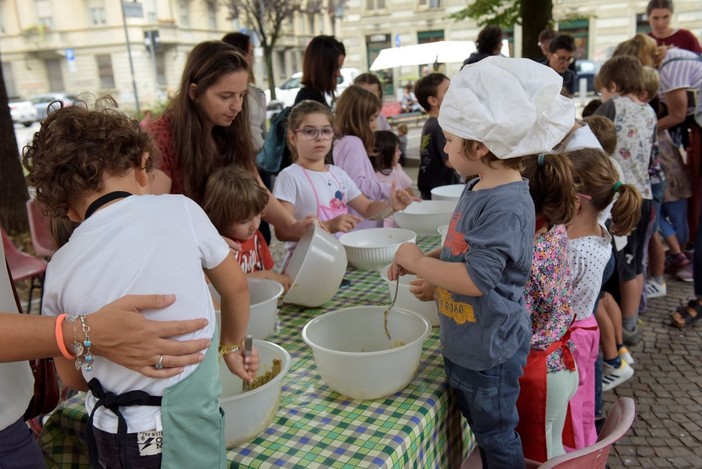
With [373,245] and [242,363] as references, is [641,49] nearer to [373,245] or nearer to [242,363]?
[373,245]

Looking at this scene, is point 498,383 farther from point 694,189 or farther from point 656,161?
point 694,189

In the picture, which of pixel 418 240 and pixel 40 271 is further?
pixel 40 271

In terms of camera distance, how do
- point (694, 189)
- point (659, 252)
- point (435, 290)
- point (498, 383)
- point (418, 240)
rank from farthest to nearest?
point (694, 189) → point (659, 252) → point (418, 240) → point (435, 290) → point (498, 383)

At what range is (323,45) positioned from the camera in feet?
12.3

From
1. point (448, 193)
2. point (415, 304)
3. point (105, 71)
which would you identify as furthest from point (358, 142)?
point (105, 71)

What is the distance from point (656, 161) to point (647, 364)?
4.64 feet

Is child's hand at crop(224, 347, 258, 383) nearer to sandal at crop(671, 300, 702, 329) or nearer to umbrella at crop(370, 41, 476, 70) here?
sandal at crop(671, 300, 702, 329)

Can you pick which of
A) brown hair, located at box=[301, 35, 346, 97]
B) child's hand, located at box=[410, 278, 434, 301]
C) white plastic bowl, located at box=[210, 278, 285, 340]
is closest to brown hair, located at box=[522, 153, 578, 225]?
child's hand, located at box=[410, 278, 434, 301]

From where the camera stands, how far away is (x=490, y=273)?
121cm

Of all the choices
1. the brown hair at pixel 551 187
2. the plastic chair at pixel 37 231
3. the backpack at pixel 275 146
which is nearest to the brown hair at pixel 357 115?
the backpack at pixel 275 146

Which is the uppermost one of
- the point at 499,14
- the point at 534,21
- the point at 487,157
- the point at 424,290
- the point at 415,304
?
the point at 499,14

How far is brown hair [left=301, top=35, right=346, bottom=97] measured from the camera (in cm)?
375

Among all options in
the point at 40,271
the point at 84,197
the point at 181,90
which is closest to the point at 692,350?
the point at 181,90

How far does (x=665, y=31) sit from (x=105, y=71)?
33720 millimetres
